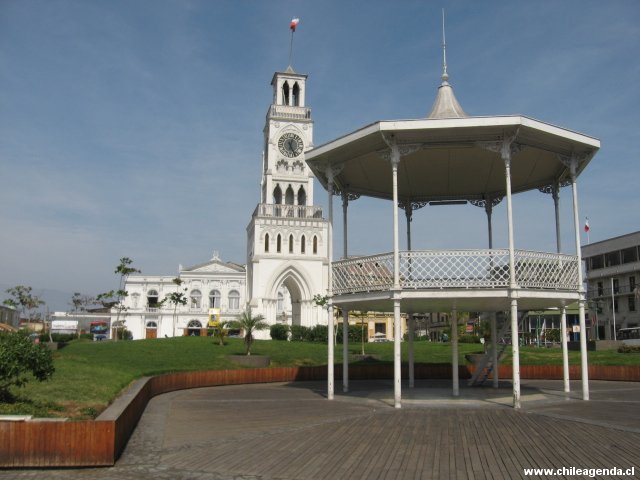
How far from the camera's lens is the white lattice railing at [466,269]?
18.0 metres

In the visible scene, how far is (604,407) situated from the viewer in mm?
17734

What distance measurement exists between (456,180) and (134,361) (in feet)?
66.8

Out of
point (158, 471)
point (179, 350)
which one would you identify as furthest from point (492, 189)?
point (179, 350)

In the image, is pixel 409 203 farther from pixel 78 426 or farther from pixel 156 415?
pixel 78 426

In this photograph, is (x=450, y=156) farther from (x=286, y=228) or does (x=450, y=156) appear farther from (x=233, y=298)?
(x=233, y=298)

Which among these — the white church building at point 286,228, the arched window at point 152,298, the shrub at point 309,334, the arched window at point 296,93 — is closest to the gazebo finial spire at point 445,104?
the shrub at point 309,334

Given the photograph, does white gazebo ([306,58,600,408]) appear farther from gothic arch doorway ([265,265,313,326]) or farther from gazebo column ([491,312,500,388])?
gothic arch doorway ([265,265,313,326])

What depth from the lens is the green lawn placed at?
1620 cm

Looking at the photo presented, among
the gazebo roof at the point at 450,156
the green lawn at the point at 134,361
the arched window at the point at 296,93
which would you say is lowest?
the green lawn at the point at 134,361

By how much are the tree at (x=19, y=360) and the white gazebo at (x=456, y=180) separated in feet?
29.5

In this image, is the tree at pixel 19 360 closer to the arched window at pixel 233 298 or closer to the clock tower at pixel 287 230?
the clock tower at pixel 287 230

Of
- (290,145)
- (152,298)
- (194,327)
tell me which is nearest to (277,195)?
(290,145)

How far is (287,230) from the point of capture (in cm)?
6775

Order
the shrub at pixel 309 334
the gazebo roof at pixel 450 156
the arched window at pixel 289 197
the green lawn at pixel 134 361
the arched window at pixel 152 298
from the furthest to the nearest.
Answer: the arched window at pixel 152 298
the arched window at pixel 289 197
the shrub at pixel 309 334
the gazebo roof at pixel 450 156
the green lawn at pixel 134 361
